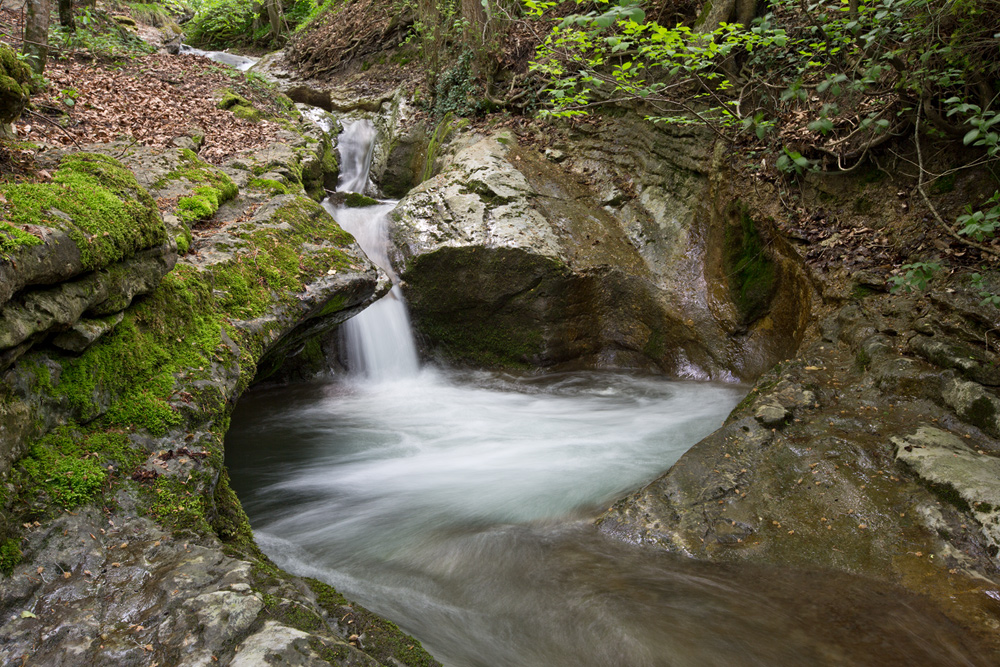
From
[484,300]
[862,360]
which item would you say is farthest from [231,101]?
[862,360]

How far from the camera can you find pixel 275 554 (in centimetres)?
389

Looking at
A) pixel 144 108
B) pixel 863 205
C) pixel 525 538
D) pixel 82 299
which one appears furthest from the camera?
pixel 144 108

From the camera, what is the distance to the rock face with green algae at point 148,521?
2.10m

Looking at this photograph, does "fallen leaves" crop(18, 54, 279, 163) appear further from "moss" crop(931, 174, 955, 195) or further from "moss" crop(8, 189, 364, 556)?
"moss" crop(931, 174, 955, 195)

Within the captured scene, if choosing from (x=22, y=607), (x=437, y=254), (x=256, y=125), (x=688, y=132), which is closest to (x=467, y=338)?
(x=437, y=254)

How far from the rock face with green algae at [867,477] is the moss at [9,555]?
3.23 metres

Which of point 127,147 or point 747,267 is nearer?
point 127,147

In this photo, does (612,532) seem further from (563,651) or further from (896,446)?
(896,446)

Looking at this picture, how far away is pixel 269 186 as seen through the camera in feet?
22.1

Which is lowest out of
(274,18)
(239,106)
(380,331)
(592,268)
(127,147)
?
(380,331)

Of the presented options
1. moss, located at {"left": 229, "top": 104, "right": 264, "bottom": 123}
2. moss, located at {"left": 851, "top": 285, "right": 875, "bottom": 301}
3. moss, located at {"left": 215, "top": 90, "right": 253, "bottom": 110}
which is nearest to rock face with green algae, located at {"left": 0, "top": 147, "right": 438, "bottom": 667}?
moss, located at {"left": 851, "top": 285, "right": 875, "bottom": 301}

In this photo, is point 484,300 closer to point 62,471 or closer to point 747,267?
point 747,267

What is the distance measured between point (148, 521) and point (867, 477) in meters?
4.41

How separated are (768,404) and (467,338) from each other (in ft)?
14.6
